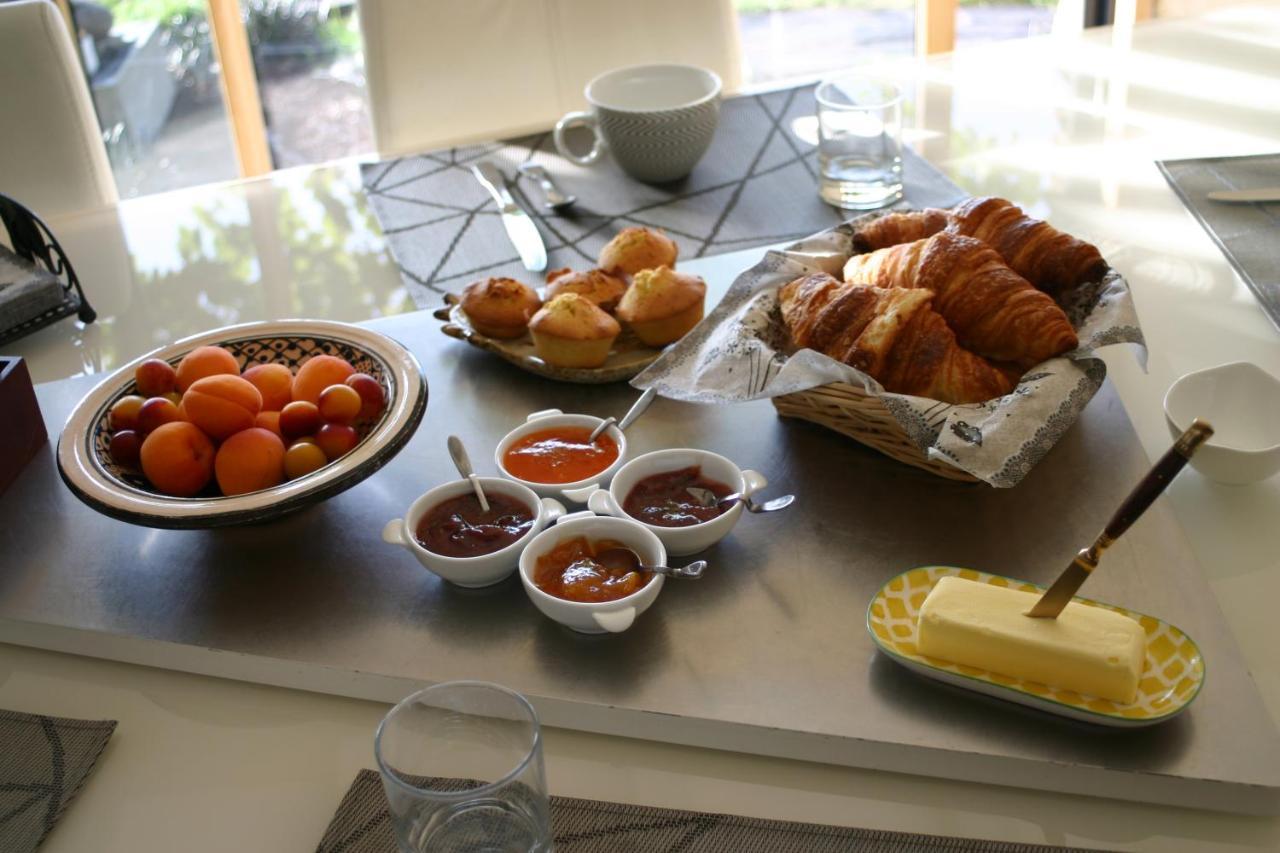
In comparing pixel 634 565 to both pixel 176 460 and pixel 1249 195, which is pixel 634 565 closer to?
pixel 176 460

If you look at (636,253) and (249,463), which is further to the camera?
(636,253)

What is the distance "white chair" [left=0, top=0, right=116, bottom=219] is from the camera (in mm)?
1594

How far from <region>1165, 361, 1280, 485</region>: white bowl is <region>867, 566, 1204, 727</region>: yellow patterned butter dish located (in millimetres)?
258

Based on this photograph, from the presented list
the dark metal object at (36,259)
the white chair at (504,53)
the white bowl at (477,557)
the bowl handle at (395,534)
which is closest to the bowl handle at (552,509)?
the white bowl at (477,557)

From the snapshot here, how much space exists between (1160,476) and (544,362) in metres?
0.63

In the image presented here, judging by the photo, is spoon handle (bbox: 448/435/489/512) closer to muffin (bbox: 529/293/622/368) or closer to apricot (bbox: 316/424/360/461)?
apricot (bbox: 316/424/360/461)

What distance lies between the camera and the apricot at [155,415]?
40.6 inches

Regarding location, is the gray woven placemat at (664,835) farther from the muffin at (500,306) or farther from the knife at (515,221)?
the knife at (515,221)

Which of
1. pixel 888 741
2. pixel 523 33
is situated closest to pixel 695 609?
pixel 888 741

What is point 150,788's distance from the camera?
0.84 meters

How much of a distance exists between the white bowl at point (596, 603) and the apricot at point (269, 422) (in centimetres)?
27

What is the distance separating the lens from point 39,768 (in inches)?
33.5

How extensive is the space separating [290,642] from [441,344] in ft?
1.53

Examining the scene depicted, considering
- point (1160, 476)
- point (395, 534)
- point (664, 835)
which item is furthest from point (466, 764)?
point (1160, 476)
